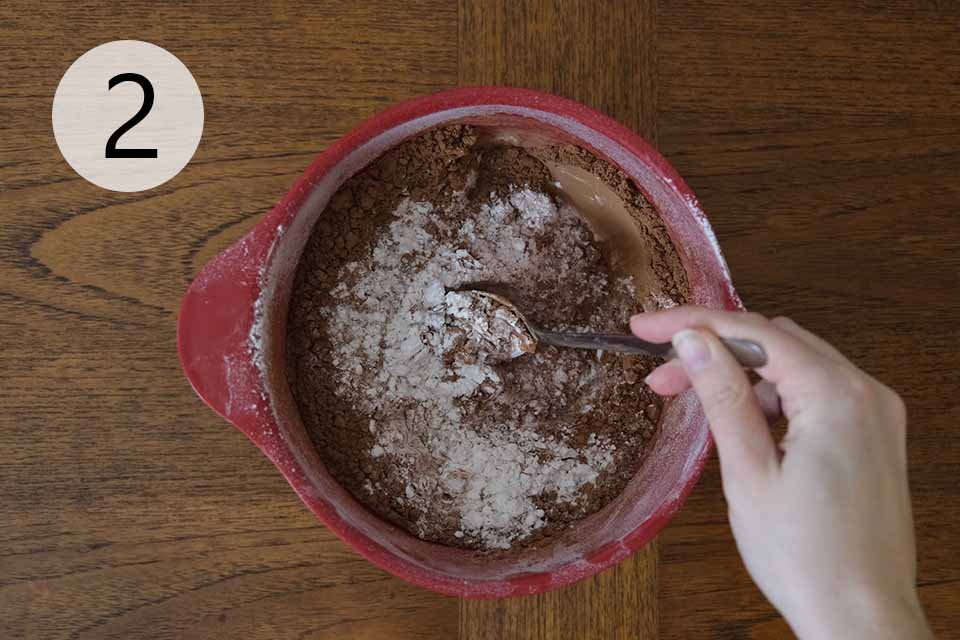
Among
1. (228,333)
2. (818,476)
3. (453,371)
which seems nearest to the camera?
(818,476)

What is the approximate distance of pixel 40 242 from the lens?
80 centimetres

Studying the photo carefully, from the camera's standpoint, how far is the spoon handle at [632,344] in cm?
59

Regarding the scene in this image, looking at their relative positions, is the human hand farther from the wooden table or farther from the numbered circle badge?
the numbered circle badge

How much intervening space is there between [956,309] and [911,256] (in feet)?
0.25

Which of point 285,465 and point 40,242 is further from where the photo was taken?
point 40,242

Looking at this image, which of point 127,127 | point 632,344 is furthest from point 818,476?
point 127,127

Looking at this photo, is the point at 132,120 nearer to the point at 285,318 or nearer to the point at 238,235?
the point at 238,235

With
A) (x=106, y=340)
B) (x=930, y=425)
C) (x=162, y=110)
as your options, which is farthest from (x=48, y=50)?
(x=930, y=425)

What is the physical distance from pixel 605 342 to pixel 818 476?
0.21 metres

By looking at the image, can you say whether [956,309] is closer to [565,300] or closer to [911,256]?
[911,256]

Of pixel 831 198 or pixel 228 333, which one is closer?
pixel 228 333

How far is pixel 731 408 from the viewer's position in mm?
571

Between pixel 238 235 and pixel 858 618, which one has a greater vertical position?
pixel 238 235

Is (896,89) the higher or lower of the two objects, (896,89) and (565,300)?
the higher
